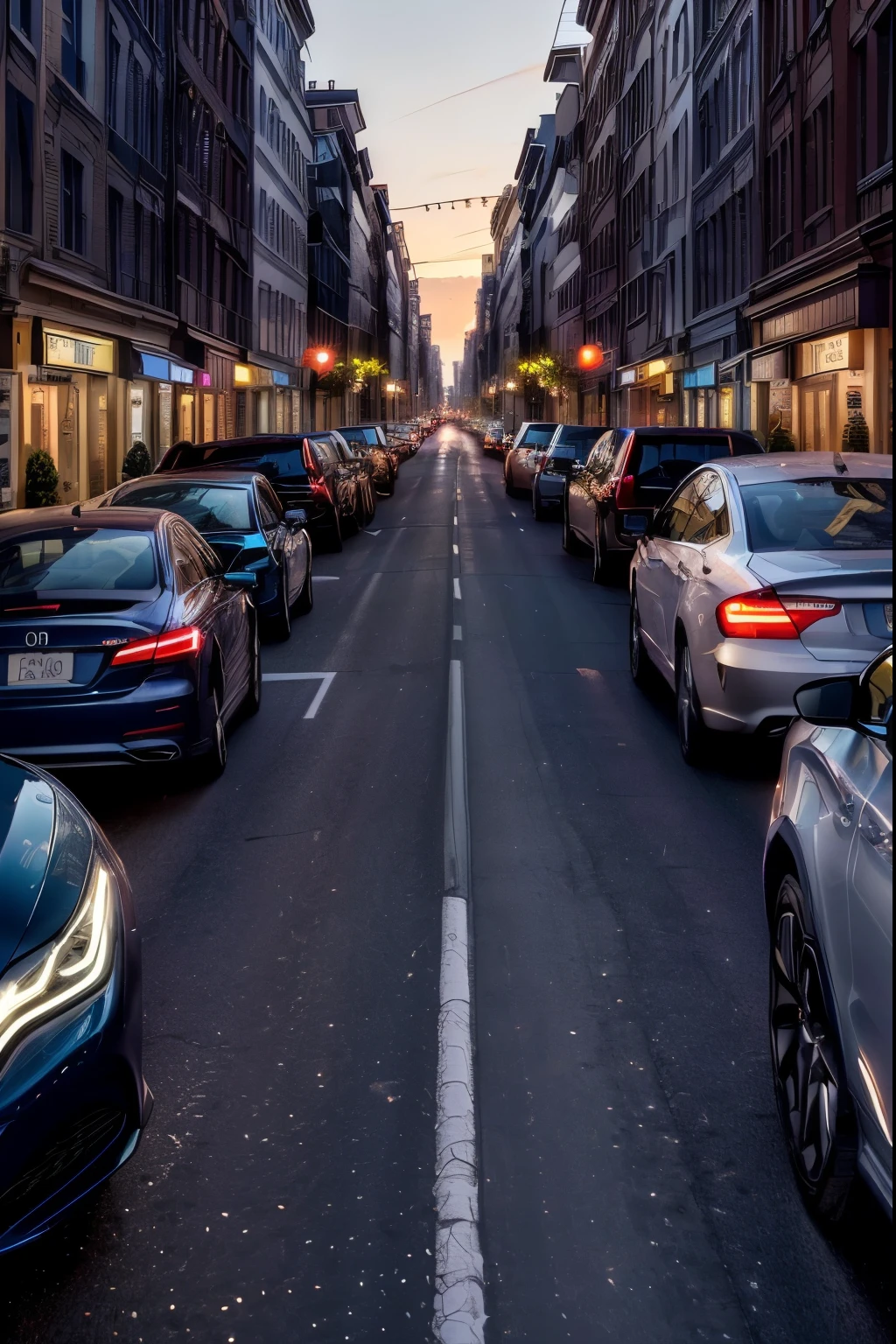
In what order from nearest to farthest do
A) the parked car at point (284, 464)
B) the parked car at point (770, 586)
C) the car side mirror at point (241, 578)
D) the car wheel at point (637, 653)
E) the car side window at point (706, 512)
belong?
the parked car at point (770, 586)
the car side window at point (706, 512)
the car side mirror at point (241, 578)
the car wheel at point (637, 653)
the parked car at point (284, 464)

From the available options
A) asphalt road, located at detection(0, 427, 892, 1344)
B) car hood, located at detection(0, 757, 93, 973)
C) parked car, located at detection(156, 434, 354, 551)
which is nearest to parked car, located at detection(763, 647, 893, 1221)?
asphalt road, located at detection(0, 427, 892, 1344)

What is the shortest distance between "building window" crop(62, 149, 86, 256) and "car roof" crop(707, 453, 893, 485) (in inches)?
861

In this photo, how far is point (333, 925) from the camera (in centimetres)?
574

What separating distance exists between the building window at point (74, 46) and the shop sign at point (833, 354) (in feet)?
49.8

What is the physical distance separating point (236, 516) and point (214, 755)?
5481 millimetres

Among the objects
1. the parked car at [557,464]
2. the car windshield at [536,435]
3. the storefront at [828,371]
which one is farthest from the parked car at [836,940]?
the car windshield at [536,435]

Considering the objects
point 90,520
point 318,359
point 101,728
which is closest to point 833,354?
point 90,520

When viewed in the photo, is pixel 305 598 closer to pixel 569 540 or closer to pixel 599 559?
pixel 599 559

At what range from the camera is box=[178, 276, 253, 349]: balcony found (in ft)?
130

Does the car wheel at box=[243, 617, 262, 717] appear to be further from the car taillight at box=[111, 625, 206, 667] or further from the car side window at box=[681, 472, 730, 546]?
the car side window at box=[681, 472, 730, 546]

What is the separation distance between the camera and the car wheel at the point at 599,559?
17.2 meters

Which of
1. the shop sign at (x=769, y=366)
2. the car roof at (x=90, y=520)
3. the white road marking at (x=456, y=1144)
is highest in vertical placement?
the shop sign at (x=769, y=366)

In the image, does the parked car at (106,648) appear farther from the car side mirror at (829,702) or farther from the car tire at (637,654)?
the car side mirror at (829,702)

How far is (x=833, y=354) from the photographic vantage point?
2633 centimetres
